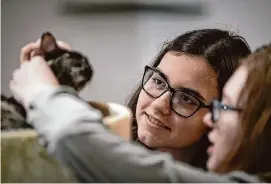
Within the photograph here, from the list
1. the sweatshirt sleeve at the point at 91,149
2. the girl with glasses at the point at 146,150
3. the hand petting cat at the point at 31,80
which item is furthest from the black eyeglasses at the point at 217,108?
the hand petting cat at the point at 31,80

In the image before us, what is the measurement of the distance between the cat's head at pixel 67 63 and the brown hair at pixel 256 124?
9.6 inches

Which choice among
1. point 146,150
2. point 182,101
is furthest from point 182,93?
point 146,150

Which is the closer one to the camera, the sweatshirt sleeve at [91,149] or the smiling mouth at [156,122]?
the sweatshirt sleeve at [91,149]

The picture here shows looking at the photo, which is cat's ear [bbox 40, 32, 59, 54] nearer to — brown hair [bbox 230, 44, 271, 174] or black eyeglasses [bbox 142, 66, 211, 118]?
black eyeglasses [bbox 142, 66, 211, 118]

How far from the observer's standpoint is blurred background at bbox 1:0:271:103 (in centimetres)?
→ 80

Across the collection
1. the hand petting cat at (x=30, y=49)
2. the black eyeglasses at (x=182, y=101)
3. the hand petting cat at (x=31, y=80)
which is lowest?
the black eyeglasses at (x=182, y=101)

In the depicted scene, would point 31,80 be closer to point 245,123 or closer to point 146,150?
point 146,150

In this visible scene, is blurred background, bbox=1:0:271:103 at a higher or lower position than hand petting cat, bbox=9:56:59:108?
higher

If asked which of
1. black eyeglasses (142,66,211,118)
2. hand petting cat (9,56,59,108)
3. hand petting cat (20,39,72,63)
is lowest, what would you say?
black eyeglasses (142,66,211,118)

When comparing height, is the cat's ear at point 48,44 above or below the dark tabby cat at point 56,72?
above

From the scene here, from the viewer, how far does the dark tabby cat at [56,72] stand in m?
0.75

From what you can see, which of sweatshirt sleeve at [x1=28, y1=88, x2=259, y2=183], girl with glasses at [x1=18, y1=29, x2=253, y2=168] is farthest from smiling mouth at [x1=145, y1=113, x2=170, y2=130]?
sweatshirt sleeve at [x1=28, y1=88, x2=259, y2=183]

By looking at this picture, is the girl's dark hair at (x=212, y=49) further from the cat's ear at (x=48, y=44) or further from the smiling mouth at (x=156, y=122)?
the cat's ear at (x=48, y=44)

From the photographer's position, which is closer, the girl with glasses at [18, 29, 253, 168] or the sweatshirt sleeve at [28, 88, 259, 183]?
the sweatshirt sleeve at [28, 88, 259, 183]
